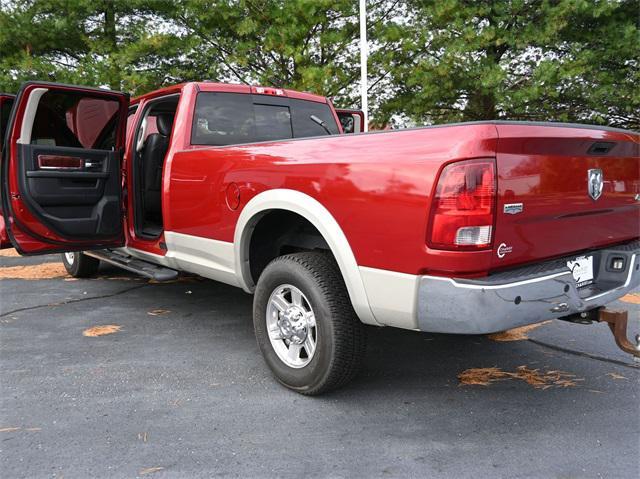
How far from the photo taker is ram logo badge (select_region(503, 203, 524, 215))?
97.3 inches

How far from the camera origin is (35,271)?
23.3 feet

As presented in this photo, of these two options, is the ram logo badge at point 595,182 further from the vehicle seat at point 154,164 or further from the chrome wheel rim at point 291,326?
the vehicle seat at point 154,164

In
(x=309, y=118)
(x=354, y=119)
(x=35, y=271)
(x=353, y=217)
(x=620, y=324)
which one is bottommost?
(x=35, y=271)

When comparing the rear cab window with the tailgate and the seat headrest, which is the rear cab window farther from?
the tailgate

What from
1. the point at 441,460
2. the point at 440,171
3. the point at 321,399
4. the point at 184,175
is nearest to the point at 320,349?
the point at 321,399

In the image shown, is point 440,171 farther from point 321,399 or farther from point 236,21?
point 236,21

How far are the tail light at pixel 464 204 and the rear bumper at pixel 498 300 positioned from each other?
7.6 inches

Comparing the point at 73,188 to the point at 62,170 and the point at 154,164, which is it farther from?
the point at 154,164

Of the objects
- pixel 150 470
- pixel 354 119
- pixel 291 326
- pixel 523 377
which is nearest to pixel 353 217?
pixel 291 326

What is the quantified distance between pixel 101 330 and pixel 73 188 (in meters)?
1.24

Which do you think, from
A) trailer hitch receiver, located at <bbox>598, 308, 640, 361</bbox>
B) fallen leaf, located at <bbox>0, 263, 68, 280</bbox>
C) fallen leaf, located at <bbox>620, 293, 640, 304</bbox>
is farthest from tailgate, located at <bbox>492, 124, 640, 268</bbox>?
fallen leaf, located at <bbox>0, 263, 68, 280</bbox>

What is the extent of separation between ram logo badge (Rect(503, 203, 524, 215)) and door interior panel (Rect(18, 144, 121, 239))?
11.7ft

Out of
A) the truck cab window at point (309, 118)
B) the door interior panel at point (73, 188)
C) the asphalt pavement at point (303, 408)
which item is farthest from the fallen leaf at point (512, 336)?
the door interior panel at point (73, 188)

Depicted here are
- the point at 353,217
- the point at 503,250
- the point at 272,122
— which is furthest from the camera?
the point at 272,122
